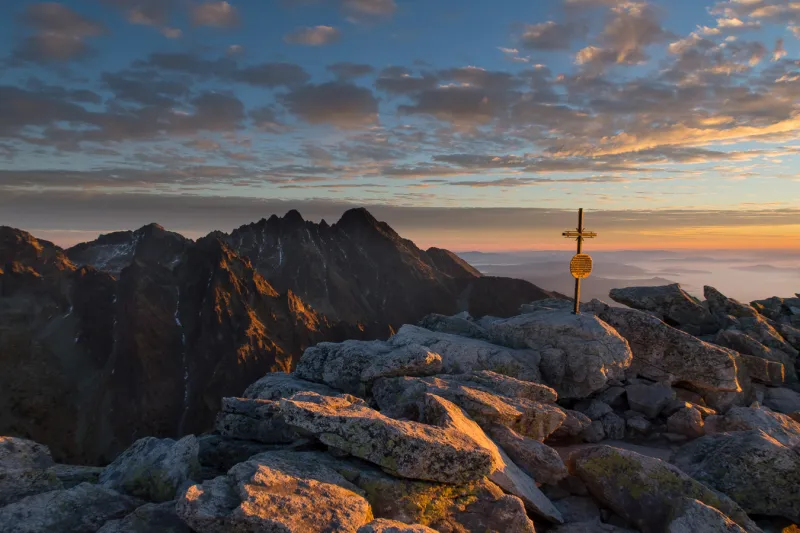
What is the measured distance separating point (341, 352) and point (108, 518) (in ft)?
30.1

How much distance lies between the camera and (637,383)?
19484 mm

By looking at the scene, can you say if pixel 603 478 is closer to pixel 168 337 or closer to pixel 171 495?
pixel 171 495

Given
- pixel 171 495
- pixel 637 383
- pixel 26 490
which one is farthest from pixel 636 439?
pixel 26 490

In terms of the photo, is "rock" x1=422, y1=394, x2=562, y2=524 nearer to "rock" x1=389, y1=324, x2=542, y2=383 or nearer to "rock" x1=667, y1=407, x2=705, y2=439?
"rock" x1=389, y1=324, x2=542, y2=383

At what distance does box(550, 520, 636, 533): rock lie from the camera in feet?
36.3

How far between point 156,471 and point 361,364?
7180 mm

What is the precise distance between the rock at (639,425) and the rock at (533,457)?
19.9 feet

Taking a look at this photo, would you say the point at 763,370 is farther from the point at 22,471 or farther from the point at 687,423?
the point at 22,471

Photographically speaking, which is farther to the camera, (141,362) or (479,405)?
(141,362)

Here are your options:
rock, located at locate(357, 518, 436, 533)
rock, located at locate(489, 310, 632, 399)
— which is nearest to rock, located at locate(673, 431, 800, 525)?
rock, located at locate(489, 310, 632, 399)

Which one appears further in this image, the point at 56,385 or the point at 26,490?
the point at 56,385

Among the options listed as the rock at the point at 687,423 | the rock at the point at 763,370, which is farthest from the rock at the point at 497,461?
the rock at the point at 763,370

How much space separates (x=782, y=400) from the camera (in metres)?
22.2

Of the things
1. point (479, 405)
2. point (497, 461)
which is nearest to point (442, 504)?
point (497, 461)
